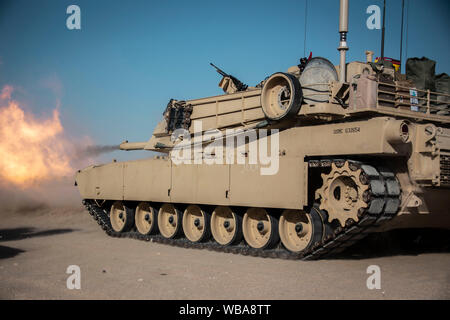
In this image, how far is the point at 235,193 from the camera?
13422mm

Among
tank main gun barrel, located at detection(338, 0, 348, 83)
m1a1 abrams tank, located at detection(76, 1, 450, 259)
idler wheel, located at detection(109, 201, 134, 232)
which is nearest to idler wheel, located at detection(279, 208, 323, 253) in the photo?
m1a1 abrams tank, located at detection(76, 1, 450, 259)

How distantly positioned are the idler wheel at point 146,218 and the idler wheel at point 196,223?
142 centimetres

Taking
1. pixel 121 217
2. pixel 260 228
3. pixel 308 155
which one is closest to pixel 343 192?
pixel 308 155

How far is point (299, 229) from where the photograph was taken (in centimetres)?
1238

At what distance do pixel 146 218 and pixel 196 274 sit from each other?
299 inches

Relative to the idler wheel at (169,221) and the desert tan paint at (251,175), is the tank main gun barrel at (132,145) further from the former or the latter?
the idler wheel at (169,221)

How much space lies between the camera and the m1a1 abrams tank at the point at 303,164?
10.9 metres

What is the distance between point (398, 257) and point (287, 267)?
11.0ft

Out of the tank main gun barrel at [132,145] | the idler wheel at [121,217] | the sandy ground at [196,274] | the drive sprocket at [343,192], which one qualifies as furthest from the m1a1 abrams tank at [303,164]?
the tank main gun barrel at [132,145]

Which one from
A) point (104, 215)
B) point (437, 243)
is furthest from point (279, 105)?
point (104, 215)

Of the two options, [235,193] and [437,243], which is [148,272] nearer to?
[235,193]

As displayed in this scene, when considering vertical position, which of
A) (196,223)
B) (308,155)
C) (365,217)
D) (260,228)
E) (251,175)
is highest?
(308,155)

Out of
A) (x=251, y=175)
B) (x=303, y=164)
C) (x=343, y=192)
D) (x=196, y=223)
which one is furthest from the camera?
(x=196, y=223)

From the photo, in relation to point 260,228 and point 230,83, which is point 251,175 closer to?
point 260,228
